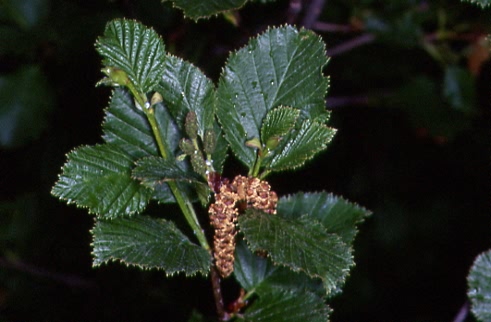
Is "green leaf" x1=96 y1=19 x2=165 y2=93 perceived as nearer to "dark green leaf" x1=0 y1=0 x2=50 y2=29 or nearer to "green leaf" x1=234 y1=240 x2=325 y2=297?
"green leaf" x1=234 y1=240 x2=325 y2=297

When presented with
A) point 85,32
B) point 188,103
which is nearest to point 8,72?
point 85,32

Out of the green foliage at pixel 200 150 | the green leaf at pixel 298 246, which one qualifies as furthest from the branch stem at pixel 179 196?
the green leaf at pixel 298 246

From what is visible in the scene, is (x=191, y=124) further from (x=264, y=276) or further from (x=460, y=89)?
(x=460, y=89)

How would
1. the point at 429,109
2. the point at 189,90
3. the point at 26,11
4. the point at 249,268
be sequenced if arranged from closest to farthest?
the point at 189,90
the point at 249,268
the point at 26,11
the point at 429,109

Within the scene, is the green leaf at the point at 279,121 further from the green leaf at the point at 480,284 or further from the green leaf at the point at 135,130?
the green leaf at the point at 480,284

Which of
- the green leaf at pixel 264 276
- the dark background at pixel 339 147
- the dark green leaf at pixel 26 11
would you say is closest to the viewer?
the green leaf at pixel 264 276

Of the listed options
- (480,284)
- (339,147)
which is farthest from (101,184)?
(339,147)

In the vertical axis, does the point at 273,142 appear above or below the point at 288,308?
above
